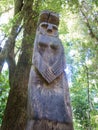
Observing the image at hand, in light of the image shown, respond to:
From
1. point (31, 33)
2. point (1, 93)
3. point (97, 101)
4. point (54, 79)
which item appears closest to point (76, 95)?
point (97, 101)

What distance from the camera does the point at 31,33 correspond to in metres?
8.40

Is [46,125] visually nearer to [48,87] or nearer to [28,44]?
[48,87]

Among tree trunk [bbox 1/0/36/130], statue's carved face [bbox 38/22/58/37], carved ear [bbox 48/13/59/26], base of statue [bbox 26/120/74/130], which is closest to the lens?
base of statue [bbox 26/120/74/130]

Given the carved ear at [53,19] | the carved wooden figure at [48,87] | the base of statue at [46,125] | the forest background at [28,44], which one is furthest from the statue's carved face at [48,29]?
the forest background at [28,44]

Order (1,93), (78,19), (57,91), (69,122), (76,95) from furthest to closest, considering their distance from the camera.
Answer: (76,95) < (78,19) < (1,93) < (57,91) < (69,122)

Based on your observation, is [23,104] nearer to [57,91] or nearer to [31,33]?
[31,33]

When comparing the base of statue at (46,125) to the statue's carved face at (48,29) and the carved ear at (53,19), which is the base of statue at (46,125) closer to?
the statue's carved face at (48,29)

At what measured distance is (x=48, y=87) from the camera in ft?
14.2

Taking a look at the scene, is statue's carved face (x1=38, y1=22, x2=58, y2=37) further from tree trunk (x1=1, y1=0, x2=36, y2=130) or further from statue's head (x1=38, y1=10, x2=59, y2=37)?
tree trunk (x1=1, y1=0, x2=36, y2=130)

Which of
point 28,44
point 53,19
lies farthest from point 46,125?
point 28,44

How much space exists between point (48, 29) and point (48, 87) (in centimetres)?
141

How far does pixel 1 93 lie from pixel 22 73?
2736 mm

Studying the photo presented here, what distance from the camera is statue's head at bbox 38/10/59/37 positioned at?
521cm

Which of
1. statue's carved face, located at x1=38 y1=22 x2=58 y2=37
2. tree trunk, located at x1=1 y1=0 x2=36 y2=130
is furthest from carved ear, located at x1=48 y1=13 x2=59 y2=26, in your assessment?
tree trunk, located at x1=1 y1=0 x2=36 y2=130
